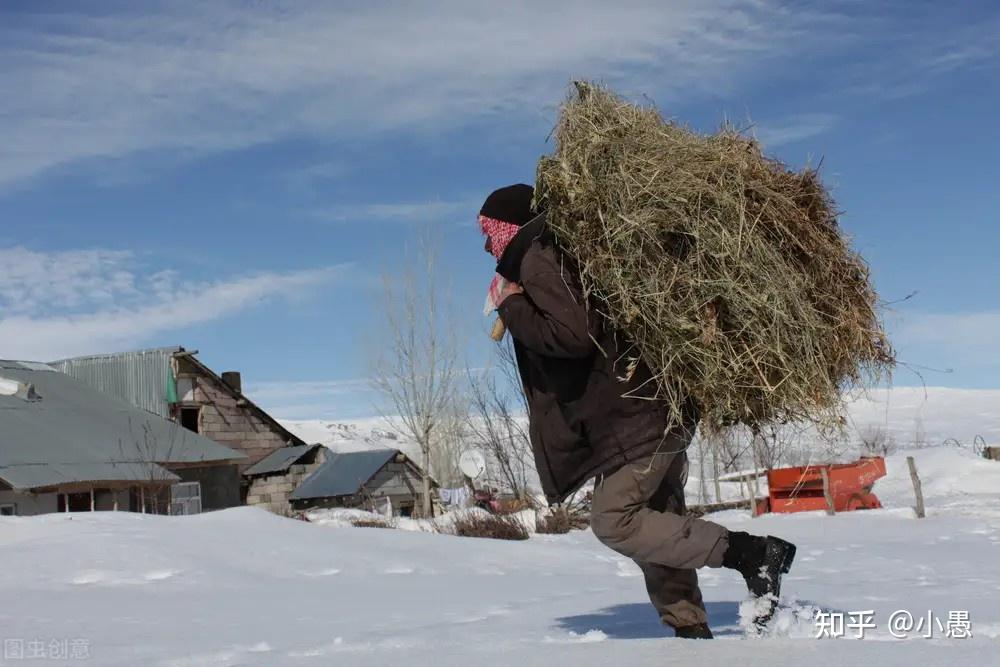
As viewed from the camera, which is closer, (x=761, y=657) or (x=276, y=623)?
(x=761, y=657)

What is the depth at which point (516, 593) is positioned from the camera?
199 inches

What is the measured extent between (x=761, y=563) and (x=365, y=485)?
26.5 metres

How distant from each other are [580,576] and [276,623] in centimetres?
257

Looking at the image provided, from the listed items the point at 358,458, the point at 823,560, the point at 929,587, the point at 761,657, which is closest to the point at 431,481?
the point at 358,458

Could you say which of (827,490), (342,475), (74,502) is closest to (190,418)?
(342,475)

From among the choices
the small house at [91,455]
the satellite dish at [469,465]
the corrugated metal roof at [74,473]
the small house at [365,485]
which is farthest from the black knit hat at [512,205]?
the small house at [365,485]

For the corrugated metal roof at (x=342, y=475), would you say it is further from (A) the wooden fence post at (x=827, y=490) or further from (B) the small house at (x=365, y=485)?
(A) the wooden fence post at (x=827, y=490)

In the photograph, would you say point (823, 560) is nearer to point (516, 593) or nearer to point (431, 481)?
point (516, 593)

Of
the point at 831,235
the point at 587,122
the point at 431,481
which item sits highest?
the point at 587,122

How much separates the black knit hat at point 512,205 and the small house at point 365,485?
24353 millimetres

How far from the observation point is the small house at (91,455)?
20.0m

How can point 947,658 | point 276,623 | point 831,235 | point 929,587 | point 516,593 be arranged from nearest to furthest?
point 947,658 → point 831,235 → point 276,623 → point 929,587 → point 516,593

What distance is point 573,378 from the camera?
10.2 ft

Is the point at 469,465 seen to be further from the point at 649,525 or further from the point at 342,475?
the point at 649,525
